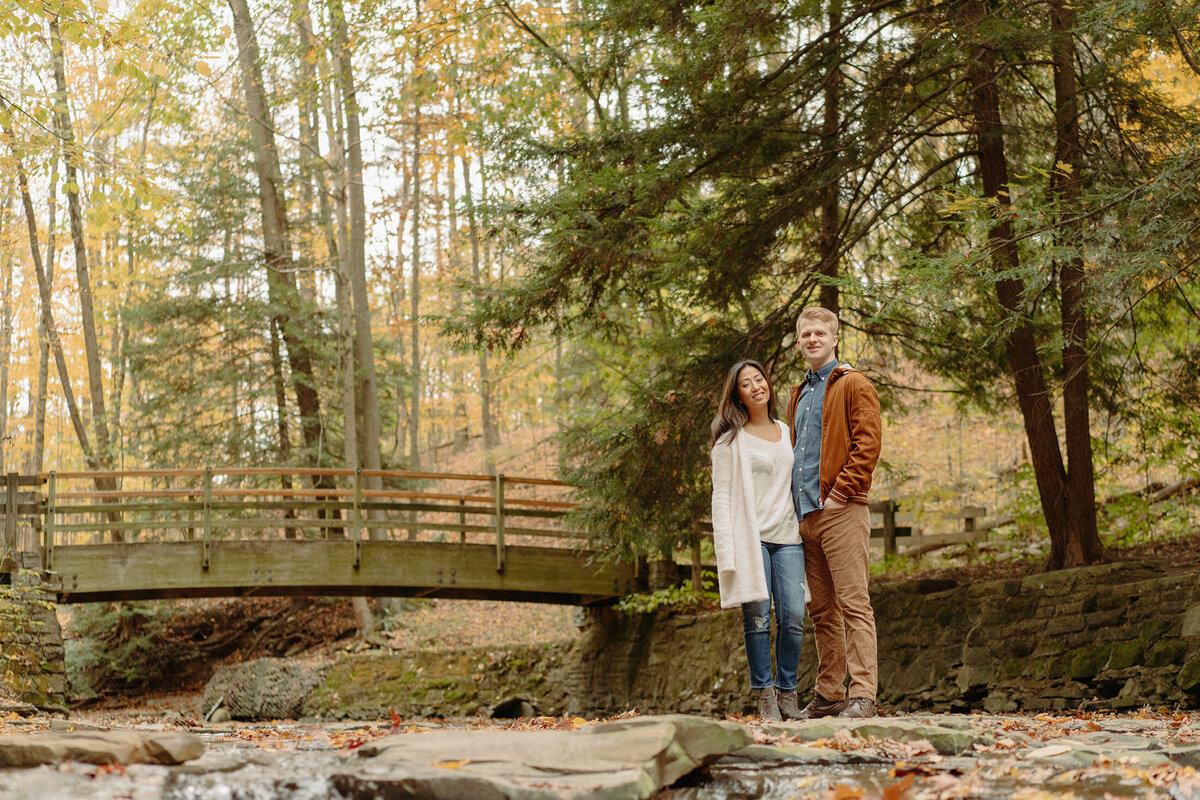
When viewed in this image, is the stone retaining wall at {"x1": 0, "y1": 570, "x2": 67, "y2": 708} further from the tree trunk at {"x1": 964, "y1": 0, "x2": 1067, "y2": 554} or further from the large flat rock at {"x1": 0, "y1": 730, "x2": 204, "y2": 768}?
the tree trunk at {"x1": 964, "y1": 0, "x2": 1067, "y2": 554}

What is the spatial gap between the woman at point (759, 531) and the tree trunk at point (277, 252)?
40.8 feet

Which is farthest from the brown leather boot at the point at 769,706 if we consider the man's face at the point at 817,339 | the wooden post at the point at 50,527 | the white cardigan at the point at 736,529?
the wooden post at the point at 50,527

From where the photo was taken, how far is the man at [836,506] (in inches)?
179

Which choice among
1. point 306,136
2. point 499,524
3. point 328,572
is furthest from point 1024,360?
point 306,136

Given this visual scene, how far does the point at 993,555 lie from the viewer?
469 inches

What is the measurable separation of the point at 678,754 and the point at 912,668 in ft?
21.6

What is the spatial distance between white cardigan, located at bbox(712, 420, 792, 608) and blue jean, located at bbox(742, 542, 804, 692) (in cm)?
8

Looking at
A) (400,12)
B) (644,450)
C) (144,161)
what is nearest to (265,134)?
(400,12)

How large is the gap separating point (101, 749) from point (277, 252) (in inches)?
585

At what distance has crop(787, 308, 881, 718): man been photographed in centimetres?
455

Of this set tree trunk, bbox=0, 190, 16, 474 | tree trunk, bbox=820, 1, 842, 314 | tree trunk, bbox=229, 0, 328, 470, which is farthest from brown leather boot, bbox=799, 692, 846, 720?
tree trunk, bbox=0, 190, 16, 474

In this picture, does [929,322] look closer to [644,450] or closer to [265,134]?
[644,450]

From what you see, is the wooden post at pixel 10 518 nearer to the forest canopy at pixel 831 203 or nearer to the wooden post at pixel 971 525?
the forest canopy at pixel 831 203

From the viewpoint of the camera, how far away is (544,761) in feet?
9.61
